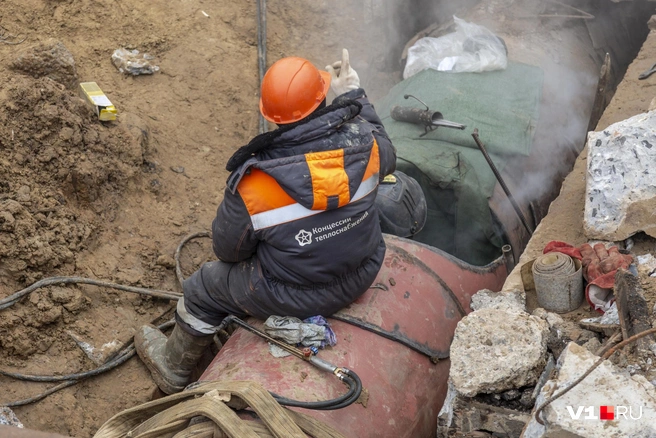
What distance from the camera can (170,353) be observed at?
4.12m

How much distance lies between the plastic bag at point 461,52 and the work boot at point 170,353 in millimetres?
3176

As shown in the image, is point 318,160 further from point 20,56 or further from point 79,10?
point 79,10

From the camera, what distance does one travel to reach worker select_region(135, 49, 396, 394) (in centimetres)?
303

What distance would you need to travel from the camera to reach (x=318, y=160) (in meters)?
2.99

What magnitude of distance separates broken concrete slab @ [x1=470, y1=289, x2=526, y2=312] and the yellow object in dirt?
3.00 metres

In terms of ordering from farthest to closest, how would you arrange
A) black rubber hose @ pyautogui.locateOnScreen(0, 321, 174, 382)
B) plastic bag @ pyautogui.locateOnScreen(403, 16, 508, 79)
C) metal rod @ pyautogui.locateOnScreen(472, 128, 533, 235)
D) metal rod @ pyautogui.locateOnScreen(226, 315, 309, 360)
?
1. plastic bag @ pyautogui.locateOnScreen(403, 16, 508, 79)
2. metal rod @ pyautogui.locateOnScreen(472, 128, 533, 235)
3. black rubber hose @ pyautogui.locateOnScreen(0, 321, 174, 382)
4. metal rod @ pyautogui.locateOnScreen(226, 315, 309, 360)

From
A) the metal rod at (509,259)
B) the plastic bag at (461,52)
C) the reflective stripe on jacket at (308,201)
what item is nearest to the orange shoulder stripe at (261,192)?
the reflective stripe on jacket at (308,201)

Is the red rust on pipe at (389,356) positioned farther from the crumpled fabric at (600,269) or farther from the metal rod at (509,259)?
the crumpled fabric at (600,269)

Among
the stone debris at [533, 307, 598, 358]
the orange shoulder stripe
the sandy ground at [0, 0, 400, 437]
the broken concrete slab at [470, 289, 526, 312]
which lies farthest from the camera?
the sandy ground at [0, 0, 400, 437]

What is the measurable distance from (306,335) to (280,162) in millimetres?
853

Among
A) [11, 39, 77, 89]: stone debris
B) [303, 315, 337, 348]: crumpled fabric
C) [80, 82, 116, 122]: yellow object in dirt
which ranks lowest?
[80, 82, 116, 122]: yellow object in dirt

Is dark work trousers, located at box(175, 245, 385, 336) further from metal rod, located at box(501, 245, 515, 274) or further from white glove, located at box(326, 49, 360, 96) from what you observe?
white glove, located at box(326, 49, 360, 96)

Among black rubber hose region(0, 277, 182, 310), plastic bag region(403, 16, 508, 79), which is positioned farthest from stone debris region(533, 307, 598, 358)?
plastic bag region(403, 16, 508, 79)

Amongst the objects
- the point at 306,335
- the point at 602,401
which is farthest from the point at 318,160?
the point at 602,401
